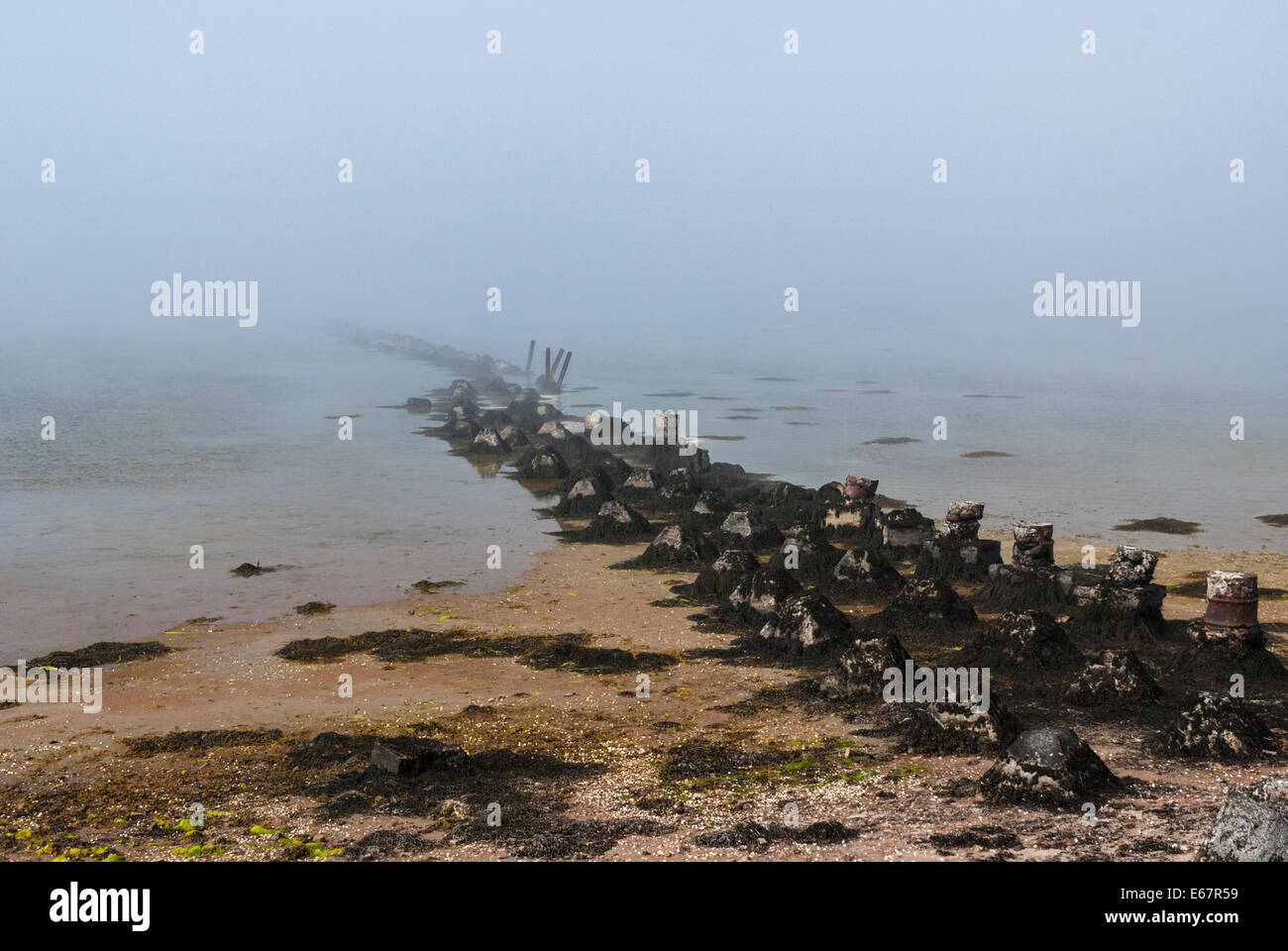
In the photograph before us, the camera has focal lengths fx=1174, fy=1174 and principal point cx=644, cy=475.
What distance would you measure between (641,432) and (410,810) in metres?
34.6

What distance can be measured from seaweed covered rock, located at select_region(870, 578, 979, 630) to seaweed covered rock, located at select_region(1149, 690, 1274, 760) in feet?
17.4

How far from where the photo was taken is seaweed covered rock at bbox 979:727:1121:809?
36.2 feet

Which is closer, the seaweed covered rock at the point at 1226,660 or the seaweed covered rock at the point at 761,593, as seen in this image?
the seaweed covered rock at the point at 1226,660

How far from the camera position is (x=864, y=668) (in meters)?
14.8

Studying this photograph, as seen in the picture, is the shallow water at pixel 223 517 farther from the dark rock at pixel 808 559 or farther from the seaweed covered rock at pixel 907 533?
the seaweed covered rock at pixel 907 533

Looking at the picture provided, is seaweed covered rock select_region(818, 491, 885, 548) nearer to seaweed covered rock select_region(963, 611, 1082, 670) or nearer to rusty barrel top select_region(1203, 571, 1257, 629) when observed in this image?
seaweed covered rock select_region(963, 611, 1082, 670)

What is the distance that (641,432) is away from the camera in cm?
4525

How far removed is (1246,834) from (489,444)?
3348cm

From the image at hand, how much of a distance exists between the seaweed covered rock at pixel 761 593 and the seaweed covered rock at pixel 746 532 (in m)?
5.02

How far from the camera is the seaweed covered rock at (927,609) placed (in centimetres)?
1805

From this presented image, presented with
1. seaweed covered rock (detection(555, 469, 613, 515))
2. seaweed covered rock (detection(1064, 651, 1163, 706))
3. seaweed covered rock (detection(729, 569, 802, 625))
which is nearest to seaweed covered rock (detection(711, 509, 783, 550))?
seaweed covered rock (detection(555, 469, 613, 515))

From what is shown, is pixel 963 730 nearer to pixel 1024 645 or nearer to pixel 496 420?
pixel 1024 645

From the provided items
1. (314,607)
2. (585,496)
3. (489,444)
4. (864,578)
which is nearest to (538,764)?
(314,607)

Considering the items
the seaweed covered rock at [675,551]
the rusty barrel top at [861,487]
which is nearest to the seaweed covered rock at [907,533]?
the rusty barrel top at [861,487]
